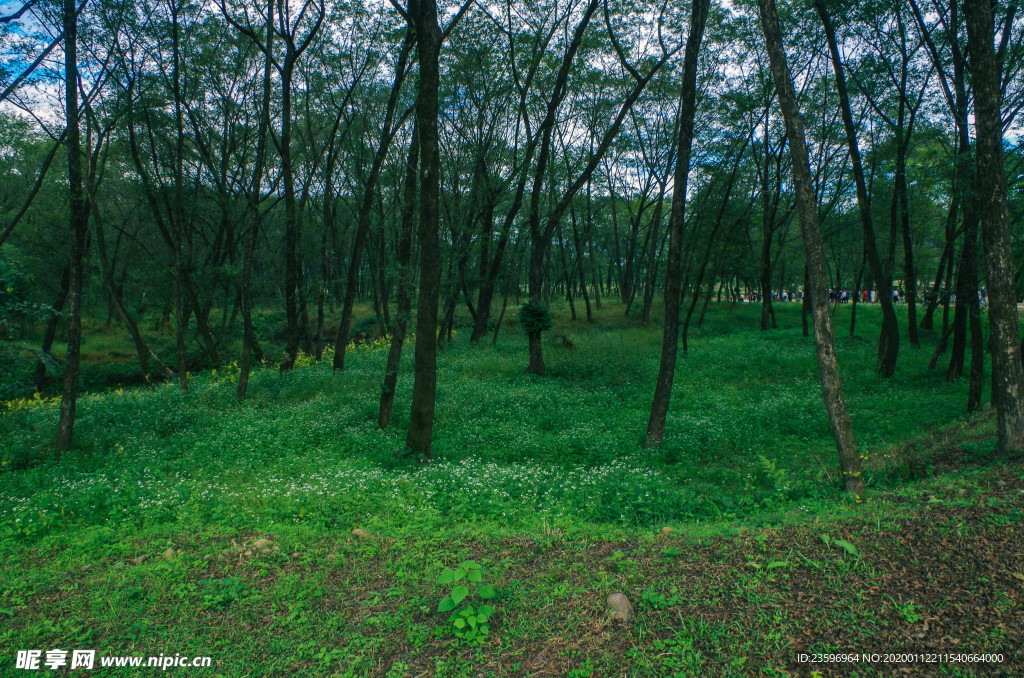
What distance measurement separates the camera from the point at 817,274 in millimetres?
6812

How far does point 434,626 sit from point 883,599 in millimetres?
3650

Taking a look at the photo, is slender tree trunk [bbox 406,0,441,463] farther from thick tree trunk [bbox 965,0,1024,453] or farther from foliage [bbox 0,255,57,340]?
thick tree trunk [bbox 965,0,1024,453]

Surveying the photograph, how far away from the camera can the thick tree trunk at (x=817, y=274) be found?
22.5ft

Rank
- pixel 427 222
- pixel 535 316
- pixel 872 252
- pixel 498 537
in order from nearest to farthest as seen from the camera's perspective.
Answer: pixel 498 537
pixel 427 222
pixel 872 252
pixel 535 316

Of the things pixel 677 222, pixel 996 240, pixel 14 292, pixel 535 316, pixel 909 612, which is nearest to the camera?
pixel 909 612

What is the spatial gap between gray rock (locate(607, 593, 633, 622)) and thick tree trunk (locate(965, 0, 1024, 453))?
6.18m

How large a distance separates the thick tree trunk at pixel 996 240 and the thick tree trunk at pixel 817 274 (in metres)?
1.99

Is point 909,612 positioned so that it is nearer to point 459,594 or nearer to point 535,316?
point 459,594

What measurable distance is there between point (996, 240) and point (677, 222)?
191 inches

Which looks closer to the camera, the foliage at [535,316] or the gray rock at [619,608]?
the gray rock at [619,608]

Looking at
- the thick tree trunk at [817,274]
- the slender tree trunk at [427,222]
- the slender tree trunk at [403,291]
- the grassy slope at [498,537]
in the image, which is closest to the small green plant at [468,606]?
the grassy slope at [498,537]

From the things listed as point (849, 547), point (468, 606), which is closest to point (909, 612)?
point (849, 547)

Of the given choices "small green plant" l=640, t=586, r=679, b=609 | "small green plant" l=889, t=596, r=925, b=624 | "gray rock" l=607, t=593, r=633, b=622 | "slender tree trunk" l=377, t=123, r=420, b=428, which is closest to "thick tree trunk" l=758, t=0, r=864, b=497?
"small green plant" l=889, t=596, r=925, b=624

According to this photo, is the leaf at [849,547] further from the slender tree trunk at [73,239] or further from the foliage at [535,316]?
the foliage at [535,316]
